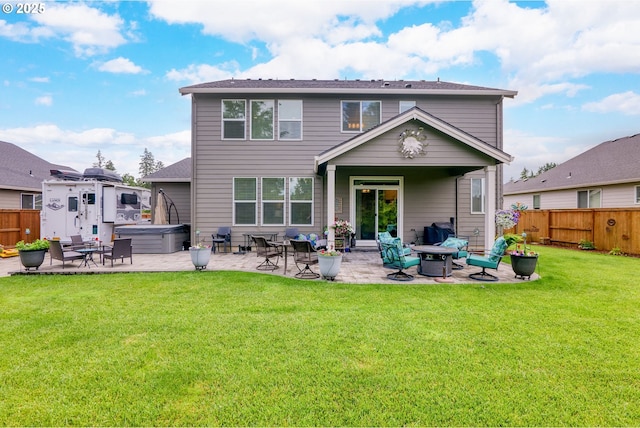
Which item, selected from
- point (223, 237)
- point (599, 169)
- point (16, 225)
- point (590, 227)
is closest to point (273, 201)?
point (223, 237)

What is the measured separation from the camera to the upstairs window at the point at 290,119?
10.8 metres

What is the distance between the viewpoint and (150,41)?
12.4m

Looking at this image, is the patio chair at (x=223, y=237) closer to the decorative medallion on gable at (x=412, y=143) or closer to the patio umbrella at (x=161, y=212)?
the patio umbrella at (x=161, y=212)

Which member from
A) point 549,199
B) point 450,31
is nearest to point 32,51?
point 450,31

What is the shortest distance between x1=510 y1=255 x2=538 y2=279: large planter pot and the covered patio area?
0.69 feet

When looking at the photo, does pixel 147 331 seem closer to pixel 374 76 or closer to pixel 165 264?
pixel 165 264

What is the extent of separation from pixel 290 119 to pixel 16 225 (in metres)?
11.9

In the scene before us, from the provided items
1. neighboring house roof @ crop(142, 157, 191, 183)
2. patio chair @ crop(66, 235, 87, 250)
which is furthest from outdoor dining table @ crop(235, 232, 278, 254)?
patio chair @ crop(66, 235, 87, 250)

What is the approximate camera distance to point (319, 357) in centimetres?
312

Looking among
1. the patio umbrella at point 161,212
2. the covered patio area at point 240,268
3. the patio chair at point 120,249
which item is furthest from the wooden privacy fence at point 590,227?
the patio umbrella at point 161,212

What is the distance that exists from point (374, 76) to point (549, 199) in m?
14.2

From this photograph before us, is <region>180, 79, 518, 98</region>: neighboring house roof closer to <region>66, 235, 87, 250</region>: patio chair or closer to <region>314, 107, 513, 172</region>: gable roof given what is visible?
<region>314, 107, 513, 172</region>: gable roof

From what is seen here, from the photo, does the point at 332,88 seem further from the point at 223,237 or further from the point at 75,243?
the point at 75,243

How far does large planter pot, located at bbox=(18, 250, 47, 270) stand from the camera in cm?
715
